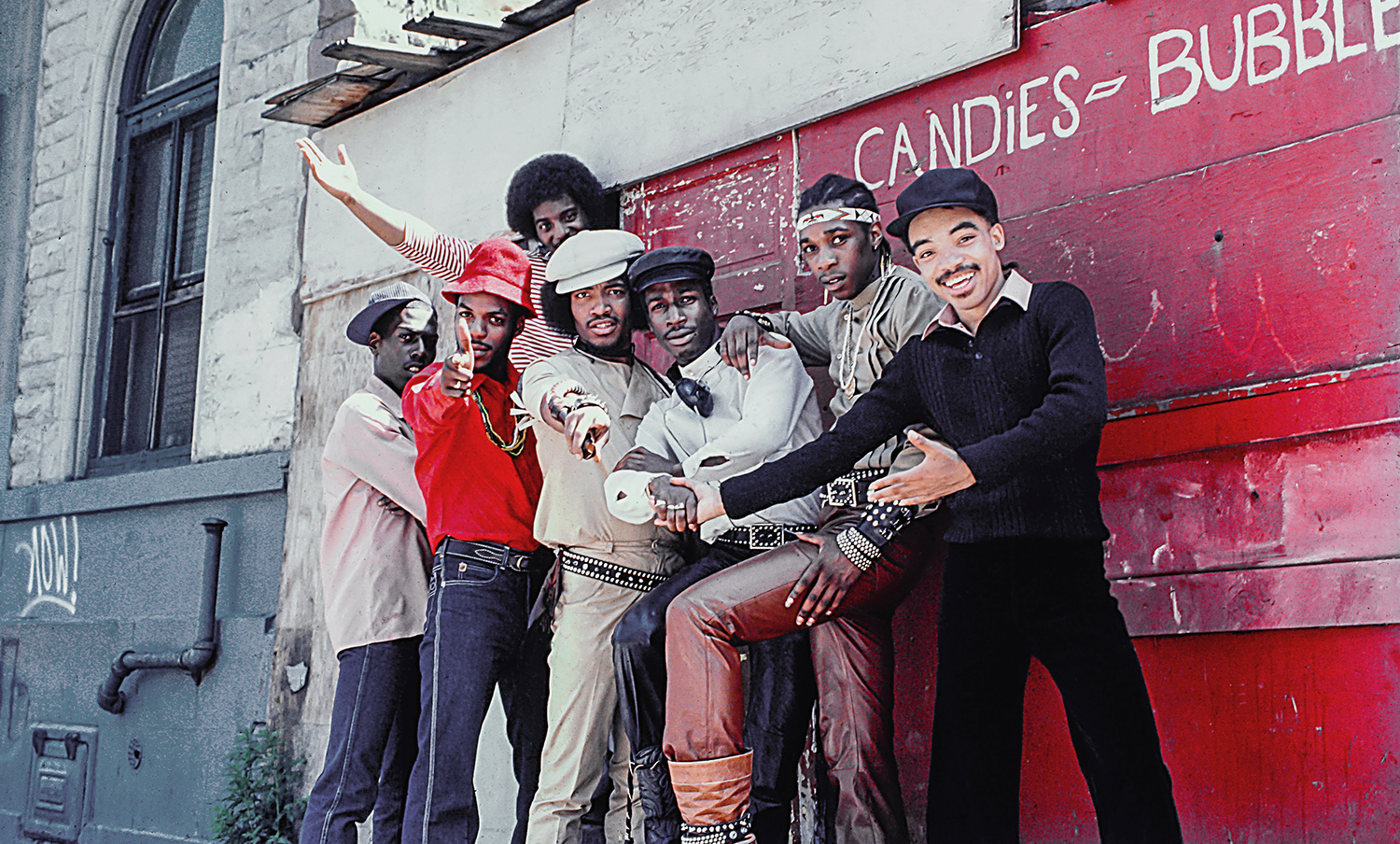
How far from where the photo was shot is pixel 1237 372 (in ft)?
11.3

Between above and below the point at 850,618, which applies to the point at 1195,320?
above

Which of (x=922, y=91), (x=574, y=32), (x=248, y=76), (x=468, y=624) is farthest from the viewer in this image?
(x=248, y=76)

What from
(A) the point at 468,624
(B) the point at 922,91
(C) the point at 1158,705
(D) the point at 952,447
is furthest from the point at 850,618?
(B) the point at 922,91

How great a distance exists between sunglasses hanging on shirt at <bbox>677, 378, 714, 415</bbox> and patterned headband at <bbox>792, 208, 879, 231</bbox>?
0.58m

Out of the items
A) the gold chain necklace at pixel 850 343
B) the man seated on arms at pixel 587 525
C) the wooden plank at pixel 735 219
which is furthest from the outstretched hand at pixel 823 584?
the wooden plank at pixel 735 219

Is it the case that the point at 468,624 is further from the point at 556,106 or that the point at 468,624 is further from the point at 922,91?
the point at 556,106

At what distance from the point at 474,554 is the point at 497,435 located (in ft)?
1.38

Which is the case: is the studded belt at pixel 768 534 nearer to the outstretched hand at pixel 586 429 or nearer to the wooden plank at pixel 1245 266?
the outstretched hand at pixel 586 429

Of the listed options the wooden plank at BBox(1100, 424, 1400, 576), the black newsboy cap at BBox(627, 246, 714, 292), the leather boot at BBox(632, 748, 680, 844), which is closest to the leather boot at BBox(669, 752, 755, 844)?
the leather boot at BBox(632, 748, 680, 844)

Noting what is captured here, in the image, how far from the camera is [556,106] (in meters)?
5.81

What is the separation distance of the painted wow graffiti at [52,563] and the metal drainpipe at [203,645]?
1.14m

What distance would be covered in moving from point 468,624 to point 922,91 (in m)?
Result: 2.43

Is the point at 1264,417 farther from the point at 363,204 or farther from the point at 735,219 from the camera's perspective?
the point at 363,204

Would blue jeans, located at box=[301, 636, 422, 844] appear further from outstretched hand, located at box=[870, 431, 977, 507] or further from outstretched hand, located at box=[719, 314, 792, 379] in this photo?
outstretched hand, located at box=[870, 431, 977, 507]
